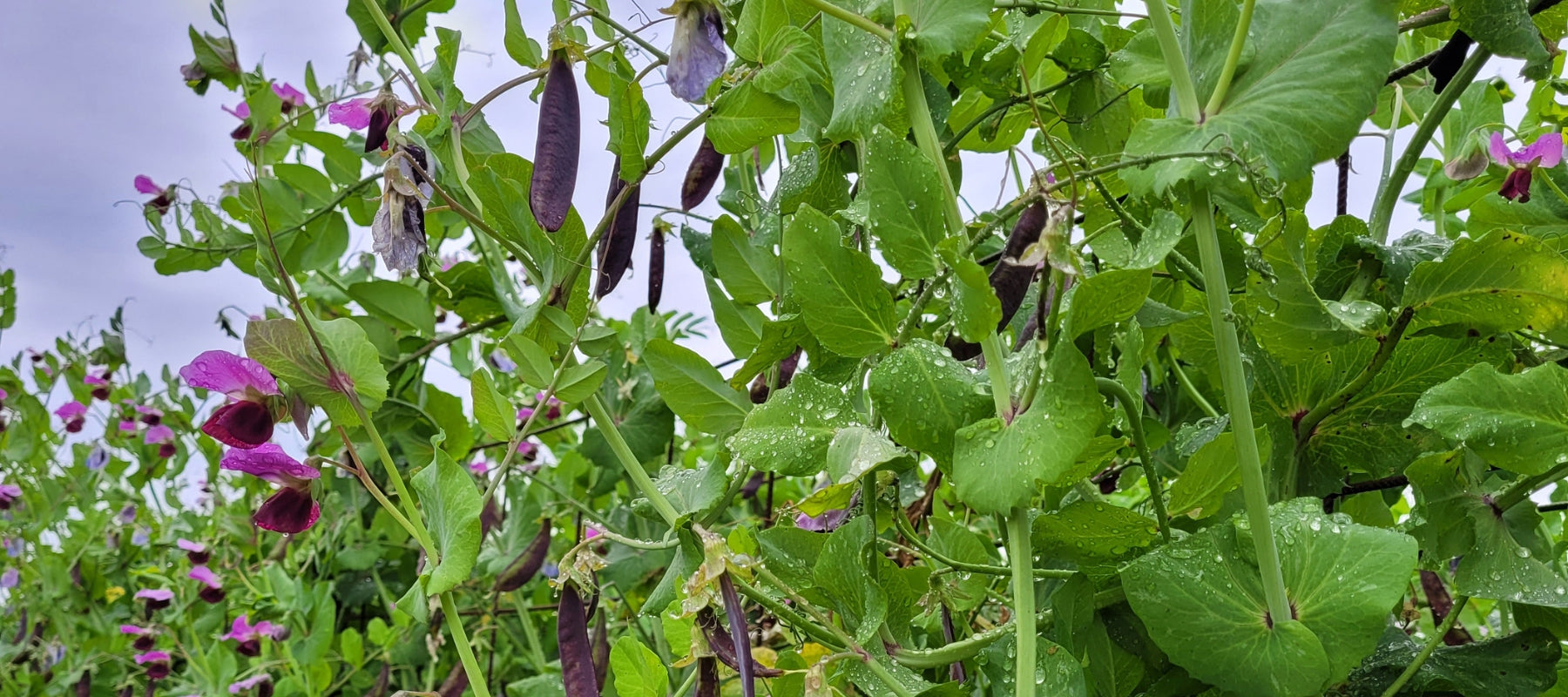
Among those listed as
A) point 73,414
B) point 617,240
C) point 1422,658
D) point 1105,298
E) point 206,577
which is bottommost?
point 1422,658

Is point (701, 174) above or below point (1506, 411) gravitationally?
above

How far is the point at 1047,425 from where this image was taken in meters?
0.27

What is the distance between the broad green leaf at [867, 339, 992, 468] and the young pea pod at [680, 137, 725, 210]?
185mm

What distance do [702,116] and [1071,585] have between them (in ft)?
0.74

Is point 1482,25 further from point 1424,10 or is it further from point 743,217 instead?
point 743,217

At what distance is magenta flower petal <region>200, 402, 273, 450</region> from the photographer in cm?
42

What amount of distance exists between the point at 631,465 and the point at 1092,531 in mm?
191

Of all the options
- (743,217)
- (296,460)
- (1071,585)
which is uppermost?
(743,217)

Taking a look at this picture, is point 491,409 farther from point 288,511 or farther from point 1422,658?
point 1422,658

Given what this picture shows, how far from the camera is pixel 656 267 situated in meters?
0.57

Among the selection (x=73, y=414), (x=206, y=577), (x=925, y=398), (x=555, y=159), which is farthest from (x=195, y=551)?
(x=925, y=398)

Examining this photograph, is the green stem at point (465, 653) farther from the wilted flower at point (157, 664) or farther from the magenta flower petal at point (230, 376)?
the wilted flower at point (157, 664)

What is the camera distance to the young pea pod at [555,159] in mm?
379

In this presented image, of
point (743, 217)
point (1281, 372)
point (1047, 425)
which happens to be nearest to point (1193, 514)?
point (1281, 372)
